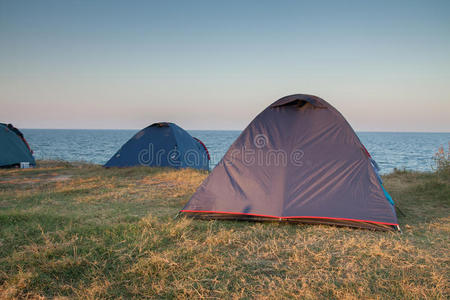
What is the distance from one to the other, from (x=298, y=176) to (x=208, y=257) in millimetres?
2339

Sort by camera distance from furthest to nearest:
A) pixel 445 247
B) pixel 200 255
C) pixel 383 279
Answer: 1. pixel 445 247
2. pixel 200 255
3. pixel 383 279

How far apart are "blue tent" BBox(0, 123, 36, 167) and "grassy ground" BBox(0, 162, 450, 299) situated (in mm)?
8687

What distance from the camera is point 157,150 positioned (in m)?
12.3

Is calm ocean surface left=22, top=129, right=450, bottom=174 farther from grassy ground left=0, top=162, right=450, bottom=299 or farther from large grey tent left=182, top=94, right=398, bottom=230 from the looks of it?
grassy ground left=0, top=162, right=450, bottom=299

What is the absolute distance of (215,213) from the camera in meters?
5.21

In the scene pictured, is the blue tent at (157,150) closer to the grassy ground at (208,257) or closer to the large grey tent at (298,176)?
the grassy ground at (208,257)

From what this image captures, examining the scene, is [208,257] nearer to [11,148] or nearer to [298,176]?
[298,176]

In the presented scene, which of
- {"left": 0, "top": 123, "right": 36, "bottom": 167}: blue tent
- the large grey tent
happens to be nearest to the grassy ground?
the large grey tent

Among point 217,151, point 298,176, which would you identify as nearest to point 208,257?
point 298,176

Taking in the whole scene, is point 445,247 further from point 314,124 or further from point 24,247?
point 24,247

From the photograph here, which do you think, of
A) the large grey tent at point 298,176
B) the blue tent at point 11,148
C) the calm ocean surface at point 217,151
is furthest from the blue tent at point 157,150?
the calm ocean surface at point 217,151

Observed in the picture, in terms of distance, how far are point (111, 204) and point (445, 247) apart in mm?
5915

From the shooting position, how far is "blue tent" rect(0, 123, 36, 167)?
12547mm

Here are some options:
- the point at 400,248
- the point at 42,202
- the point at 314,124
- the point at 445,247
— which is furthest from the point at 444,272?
the point at 42,202
